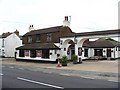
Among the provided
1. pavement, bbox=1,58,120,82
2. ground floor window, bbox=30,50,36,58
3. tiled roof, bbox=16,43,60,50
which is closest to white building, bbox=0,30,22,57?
tiled roof, bbox=16,43,60,50

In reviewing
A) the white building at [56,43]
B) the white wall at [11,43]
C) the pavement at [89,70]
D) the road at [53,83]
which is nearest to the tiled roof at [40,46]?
the white building at [56,43]

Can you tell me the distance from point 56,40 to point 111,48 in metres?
18.2

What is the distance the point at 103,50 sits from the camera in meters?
58.9

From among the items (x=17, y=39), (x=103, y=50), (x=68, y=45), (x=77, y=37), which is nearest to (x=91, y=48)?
(x=103, y=50)

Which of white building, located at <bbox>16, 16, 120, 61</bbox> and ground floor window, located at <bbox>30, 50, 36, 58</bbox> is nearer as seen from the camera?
white building, located at <bbox>16, 16, 120, 61</bbox>

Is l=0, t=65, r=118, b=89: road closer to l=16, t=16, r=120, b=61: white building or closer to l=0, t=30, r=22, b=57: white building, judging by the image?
l=16, t=16, r=120, b=61: white building

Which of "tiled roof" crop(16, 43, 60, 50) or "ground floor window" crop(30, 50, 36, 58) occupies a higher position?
"tiled roof" crop(16, 43, 60, 50)

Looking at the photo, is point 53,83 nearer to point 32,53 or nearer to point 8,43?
point 32,53

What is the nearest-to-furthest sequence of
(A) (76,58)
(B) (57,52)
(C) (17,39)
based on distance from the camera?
(A) (76,58) → (B) (57,52) → (C) (17,39)

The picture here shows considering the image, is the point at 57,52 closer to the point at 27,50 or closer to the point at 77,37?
the point at 77,37

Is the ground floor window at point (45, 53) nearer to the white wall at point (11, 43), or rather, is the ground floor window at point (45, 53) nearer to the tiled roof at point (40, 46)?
the tiled roof at point (40, 46)

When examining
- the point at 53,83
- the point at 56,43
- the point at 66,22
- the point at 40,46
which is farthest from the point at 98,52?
the point at 53,83

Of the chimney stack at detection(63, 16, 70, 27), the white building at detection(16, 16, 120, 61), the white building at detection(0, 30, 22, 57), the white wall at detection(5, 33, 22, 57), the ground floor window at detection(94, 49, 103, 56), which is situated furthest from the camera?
the white wall at detection(5, 33, 22, 57)

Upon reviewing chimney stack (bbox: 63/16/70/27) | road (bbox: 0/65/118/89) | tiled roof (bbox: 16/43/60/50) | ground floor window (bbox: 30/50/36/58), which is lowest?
road (bbox: 0/65/118/89)
